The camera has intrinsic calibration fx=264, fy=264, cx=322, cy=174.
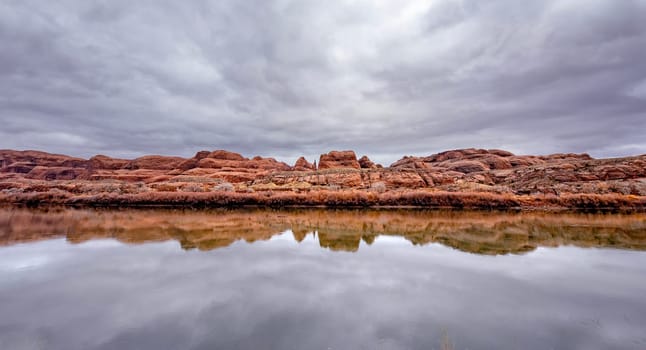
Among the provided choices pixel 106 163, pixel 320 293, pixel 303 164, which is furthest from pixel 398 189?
pixel 106 163

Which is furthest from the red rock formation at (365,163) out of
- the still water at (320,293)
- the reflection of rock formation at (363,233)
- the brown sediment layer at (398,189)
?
the still water at (320,293)

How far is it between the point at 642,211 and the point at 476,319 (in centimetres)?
1525

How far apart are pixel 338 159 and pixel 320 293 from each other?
75.7m

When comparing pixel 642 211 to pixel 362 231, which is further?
pixel 642 211

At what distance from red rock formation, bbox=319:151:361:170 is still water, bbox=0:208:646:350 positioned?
2791 inches

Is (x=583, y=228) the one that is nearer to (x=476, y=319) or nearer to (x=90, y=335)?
(x=476, y=319)

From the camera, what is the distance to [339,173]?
3378 centimetres

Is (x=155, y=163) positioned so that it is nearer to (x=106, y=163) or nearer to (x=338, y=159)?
(x=106, y=163)

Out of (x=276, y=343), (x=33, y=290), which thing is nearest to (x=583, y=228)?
A: (x=276, y=343)

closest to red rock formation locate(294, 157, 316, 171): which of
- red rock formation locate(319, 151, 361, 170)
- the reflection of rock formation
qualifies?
red rock formation locate(319, 151, 361, 170)

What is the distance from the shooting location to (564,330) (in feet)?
7.32

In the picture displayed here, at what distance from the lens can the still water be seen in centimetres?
210

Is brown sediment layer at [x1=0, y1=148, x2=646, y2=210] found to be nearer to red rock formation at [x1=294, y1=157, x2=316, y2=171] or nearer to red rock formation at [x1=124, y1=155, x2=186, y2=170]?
red rock formation at [x1=294, y1=157, x2=316, y2=171]

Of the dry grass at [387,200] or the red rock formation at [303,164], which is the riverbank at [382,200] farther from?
the red rock formation at [303,164]
